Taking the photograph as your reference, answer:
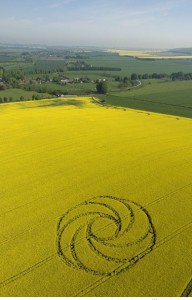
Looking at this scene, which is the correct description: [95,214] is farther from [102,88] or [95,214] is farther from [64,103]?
[102,88]

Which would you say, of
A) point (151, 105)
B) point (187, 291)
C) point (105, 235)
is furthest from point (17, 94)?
point (187, 291)

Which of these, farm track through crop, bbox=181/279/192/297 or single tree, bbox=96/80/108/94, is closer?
farm track through crop, bbox=181/279/192/297

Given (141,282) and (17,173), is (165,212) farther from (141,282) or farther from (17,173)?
(17,173)

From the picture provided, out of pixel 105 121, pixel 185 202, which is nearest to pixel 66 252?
pixel 185 202

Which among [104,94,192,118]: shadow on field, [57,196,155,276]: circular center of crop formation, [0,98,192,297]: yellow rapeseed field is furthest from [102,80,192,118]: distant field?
[57,196,155,276]: circular center of crop formation

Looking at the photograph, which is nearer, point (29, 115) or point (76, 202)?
point (76, 202)

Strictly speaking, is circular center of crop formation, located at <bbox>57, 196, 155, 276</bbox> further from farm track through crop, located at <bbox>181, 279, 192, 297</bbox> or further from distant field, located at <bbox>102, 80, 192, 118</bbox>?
distant field, located at <bbox>102, 80, 192, 118</bbox>

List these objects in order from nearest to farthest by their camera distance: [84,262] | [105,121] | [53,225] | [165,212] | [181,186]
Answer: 1. [84,262]
2. [53,225]
3. [165,212]
4. [181,186]
5. [105,121]
